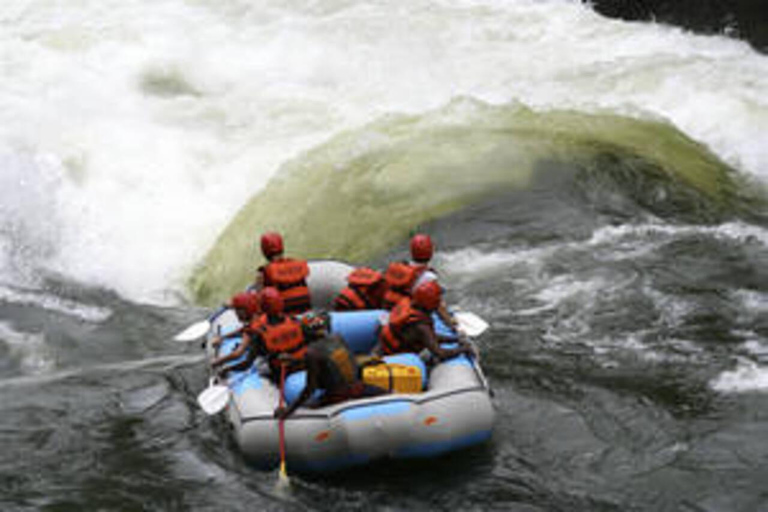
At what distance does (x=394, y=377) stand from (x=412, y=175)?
4549mm

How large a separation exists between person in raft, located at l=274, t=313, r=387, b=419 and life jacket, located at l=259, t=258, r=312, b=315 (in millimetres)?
1164

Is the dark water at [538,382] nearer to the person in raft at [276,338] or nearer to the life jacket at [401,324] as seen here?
the person in raft at [276,338]

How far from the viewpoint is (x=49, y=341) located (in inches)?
335

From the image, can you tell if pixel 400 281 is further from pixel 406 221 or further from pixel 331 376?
pixel 406 221

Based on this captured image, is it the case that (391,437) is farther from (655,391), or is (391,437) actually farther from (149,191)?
(149,191)

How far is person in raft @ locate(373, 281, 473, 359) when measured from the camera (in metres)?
6.28

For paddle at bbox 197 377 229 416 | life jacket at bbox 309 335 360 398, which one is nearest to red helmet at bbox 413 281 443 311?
life jacket at bbox 309 335 360 398

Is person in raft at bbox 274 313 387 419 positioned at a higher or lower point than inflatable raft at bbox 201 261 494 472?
higher

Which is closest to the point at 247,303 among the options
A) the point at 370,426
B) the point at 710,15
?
the point at 370,426

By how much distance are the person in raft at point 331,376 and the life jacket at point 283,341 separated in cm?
32

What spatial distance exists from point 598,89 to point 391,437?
7.98 meters

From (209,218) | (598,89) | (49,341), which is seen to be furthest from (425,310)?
(598,89)

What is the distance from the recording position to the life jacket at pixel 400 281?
266 inches

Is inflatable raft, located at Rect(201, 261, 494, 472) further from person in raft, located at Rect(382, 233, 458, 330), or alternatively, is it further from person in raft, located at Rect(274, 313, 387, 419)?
person in raft, located at Rect(382, 233, 458, 330)
